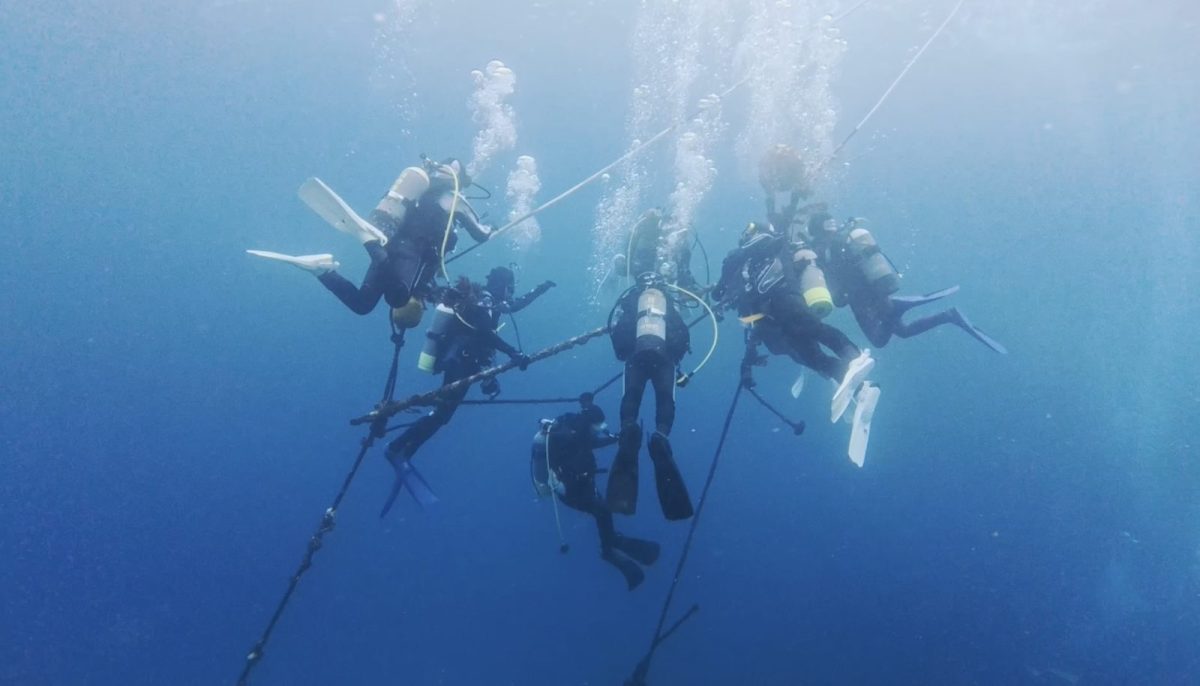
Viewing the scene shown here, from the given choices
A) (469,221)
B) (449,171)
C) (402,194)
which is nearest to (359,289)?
(402,194)

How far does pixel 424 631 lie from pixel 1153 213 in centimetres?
5589

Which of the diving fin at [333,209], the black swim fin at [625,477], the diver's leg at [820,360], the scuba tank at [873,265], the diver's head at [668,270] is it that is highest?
the diving fin at [333,209]

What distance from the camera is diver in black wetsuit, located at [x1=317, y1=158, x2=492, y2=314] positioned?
521 cm

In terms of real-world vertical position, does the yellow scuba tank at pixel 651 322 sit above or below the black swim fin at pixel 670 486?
above

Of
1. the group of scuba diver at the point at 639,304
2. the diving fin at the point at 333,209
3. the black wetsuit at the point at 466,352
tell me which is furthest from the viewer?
the black wetsuit at the point at 466,352

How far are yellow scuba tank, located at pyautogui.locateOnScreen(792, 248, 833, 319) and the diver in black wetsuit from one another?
3382 mm

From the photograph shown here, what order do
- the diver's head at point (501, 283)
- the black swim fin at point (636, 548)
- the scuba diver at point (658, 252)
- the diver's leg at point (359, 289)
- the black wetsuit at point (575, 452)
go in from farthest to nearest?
the diver's head at point (501, 283), the black swim fin at point (636, 548), the black wetsuit at point (575, 452), the scuba diver at point (658, 252), the diver's leg at point (359, 289)

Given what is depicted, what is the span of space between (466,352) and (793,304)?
13.7 feet

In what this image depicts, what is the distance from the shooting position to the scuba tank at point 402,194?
5.59 m

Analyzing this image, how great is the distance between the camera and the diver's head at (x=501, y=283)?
7746 millimetres

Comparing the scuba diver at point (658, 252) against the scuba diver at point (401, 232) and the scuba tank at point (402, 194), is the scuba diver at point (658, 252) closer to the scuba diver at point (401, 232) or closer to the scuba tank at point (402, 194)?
the scuba diver at point (401, 232)

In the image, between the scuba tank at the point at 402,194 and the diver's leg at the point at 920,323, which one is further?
the diver's leg at the point at 920,323

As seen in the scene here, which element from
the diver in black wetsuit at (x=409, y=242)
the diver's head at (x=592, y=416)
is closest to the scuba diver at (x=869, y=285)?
the diver's head at (x=592, y=416)

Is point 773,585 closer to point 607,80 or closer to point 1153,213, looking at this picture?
point 607,80
